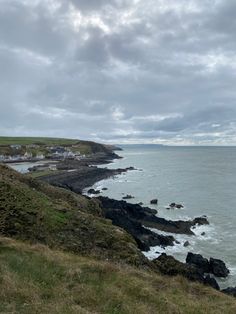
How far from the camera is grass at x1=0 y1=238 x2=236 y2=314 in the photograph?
10.1 m

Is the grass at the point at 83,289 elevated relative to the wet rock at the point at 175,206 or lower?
elevated

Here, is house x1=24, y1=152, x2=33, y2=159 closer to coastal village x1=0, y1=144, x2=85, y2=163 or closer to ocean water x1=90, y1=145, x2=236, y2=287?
coastal village x1=0, y1=144, x2=85, y2=163

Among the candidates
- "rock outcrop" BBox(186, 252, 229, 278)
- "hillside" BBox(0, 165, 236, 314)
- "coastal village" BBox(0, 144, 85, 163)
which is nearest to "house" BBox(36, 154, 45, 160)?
"coastal village" BBox(0, 144, 85, 163)

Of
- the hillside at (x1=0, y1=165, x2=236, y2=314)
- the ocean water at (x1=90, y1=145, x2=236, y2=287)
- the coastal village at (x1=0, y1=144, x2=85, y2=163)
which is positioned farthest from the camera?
the coastal village at (x1=0, y1=144, x2=85, y2=163)

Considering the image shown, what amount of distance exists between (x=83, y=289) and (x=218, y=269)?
60.7ft

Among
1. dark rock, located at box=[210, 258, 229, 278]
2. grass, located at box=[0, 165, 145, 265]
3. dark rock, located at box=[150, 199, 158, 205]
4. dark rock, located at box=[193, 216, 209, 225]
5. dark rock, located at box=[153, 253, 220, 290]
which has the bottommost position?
dark rock, located at box=[150, 199, 158, 205]

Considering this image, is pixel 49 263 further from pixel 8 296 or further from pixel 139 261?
pixel 139 261

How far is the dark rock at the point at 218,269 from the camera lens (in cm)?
2723

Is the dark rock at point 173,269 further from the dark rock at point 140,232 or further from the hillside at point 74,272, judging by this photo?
the dark rock at point 140,232

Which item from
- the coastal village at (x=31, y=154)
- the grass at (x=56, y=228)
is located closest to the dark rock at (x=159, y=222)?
the grass at (x=56, y=228)

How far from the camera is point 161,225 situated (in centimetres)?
4288

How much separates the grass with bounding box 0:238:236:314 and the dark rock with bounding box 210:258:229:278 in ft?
43.5

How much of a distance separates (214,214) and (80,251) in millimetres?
36447

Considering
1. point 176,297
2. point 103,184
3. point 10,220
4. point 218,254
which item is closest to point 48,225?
point 10,220
